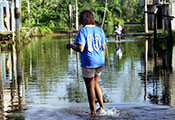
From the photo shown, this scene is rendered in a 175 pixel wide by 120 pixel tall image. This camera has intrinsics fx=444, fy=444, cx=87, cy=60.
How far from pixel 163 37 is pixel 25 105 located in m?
24.0

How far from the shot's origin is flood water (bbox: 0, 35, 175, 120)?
26.3ft

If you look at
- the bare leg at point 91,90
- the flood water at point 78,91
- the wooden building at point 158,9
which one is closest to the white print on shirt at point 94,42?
the bare leg at point 91,90

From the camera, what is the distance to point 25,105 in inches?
352

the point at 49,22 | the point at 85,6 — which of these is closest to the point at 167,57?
the point at 49,22

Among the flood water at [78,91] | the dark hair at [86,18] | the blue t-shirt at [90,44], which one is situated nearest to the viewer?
the blue t-shirt at [90,44]

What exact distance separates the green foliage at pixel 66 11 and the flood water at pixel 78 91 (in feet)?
132

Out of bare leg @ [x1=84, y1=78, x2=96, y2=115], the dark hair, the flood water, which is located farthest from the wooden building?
bare leg @ [x1=84, y1=78, x2=96, y2=115]

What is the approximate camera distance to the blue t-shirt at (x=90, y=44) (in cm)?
773

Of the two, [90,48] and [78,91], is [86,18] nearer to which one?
[90,48]

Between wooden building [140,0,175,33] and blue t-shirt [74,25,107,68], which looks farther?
wooden building [140,0,175,33]

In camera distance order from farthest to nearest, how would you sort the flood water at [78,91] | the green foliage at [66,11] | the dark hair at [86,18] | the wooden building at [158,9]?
the green foliage at [66,11] < the wooden building at [158,9] < the flood water at [78,91] < the dark hair at [86,18]

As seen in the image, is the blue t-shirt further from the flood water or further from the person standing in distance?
the flood water

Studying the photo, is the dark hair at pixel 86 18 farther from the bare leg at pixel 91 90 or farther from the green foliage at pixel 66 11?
the green foliage at pixel 66 11

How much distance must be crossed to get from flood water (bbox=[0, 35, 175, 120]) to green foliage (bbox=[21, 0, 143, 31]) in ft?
132
